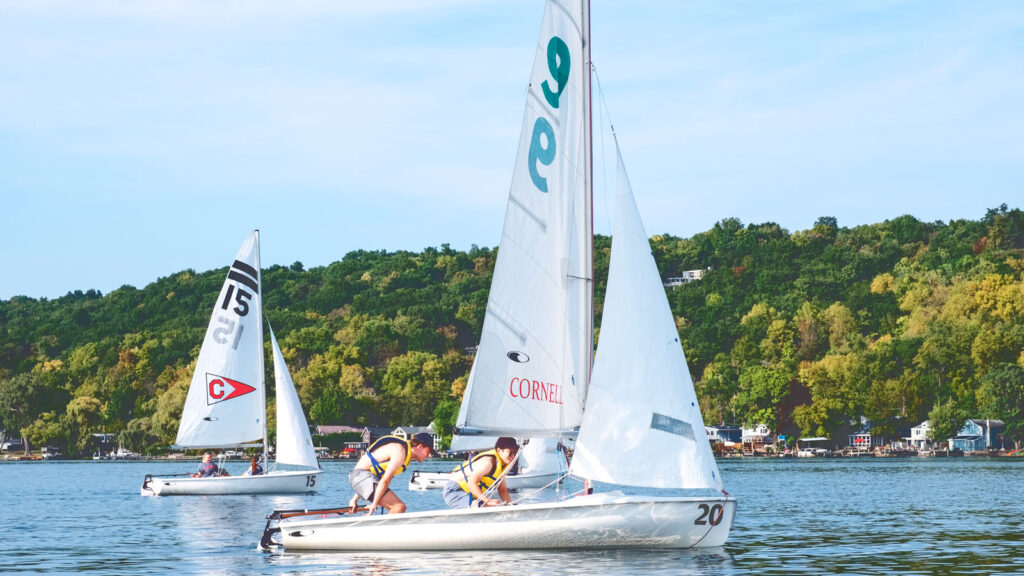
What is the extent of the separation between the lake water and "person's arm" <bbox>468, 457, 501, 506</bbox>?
109 cm

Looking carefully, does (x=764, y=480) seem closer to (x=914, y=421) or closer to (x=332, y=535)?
(x=332, y=535)

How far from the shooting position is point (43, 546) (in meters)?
33.3

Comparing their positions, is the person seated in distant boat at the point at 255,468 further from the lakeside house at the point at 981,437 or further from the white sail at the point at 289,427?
the lakeside house at the point at 981,437

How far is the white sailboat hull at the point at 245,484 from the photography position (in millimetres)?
54188

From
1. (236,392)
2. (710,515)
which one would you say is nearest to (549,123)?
(710,515)

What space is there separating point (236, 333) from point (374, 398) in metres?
140

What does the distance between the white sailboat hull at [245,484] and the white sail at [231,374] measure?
1.60 meters

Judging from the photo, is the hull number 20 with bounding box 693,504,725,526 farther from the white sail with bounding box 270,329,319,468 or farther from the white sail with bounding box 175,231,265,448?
the white sail with bounding box 175,231,265,448

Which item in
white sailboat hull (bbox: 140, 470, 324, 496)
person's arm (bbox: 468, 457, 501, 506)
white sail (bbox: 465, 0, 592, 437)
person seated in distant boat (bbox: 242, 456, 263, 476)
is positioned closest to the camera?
person's arm (bbox: 468, 457, 501, 506)

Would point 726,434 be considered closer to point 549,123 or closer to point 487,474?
point 549,123

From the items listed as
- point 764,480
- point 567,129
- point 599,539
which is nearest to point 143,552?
point 599,539

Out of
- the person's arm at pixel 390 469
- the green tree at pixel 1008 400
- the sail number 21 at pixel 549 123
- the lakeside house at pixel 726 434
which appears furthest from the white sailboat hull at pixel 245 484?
the lakeside house at pixel 726 434

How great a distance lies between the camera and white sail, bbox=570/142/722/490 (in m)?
26.6

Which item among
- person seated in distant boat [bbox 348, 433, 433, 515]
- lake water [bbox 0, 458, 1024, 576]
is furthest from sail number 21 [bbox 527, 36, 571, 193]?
lake water [bbox 0, 458, 1024, 576]
